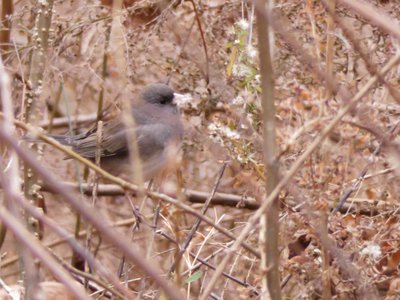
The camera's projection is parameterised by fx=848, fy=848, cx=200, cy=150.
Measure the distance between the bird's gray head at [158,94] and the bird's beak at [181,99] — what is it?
0.06 meters

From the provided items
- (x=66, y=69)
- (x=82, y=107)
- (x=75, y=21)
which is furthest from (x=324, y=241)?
(x=82, y=107)

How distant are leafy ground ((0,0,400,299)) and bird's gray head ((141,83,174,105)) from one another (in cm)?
7

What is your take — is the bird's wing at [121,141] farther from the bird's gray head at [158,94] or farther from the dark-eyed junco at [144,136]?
the bird's gray head at [158,94]

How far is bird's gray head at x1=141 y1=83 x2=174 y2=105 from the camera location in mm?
3797

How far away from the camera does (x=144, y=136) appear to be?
12.3 feet

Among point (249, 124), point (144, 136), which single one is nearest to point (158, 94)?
point (144, 136)

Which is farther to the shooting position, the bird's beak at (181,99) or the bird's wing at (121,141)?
the bird's wing at (121,141)

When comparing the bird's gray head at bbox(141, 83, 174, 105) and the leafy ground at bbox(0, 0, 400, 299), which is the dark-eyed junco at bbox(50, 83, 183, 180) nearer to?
the bird's gray head at bbox(141, 83, 174, 105)

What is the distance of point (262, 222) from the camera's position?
1.68m

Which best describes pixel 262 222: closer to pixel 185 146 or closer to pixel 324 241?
pixel 324 241

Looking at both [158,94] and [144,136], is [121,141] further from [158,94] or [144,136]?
[158,94]

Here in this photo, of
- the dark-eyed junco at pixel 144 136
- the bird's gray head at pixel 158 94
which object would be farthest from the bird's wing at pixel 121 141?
the bird's gray head at pixel 158 94

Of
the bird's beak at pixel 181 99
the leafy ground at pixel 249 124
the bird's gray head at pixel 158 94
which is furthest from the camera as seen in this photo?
the bird's gray head at pixel 158 94

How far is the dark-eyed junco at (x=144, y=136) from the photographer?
3678 millimetres
